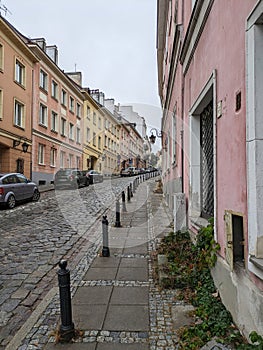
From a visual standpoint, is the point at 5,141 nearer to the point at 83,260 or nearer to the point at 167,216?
the point at 167,216

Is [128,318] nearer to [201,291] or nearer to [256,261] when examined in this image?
[201,291]

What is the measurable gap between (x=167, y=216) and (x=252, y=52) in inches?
321

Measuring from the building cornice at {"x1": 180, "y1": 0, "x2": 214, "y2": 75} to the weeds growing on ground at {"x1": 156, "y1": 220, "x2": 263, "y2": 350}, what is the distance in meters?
3.03

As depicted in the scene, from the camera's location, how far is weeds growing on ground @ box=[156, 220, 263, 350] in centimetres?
290

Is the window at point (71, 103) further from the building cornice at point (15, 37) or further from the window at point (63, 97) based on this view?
the building cornice at point (15, 37)

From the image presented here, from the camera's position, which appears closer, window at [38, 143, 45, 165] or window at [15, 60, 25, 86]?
window at [15, 60, 25, 86]

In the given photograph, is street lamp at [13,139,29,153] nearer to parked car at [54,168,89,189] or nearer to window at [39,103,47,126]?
parked car at [54,168,89,189]

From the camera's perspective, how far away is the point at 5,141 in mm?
18844

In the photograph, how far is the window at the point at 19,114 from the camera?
2070cm

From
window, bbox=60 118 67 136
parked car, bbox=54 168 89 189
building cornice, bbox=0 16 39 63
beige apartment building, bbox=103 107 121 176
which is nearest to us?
building cornice, bbox=0 16 39 63

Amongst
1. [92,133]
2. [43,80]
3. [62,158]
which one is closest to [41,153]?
[62,158]

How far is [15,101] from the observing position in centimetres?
2031

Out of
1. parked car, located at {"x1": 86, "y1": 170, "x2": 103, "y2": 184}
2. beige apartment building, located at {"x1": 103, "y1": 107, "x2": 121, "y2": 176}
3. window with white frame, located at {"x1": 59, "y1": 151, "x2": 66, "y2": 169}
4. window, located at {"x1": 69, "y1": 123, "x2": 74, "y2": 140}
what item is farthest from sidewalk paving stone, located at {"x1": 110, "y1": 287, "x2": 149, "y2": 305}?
beige apartment building, located at {"x1": 103, "y1": 107, "x2": 121, "y2": 176}

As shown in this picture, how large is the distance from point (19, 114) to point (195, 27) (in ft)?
59.5
